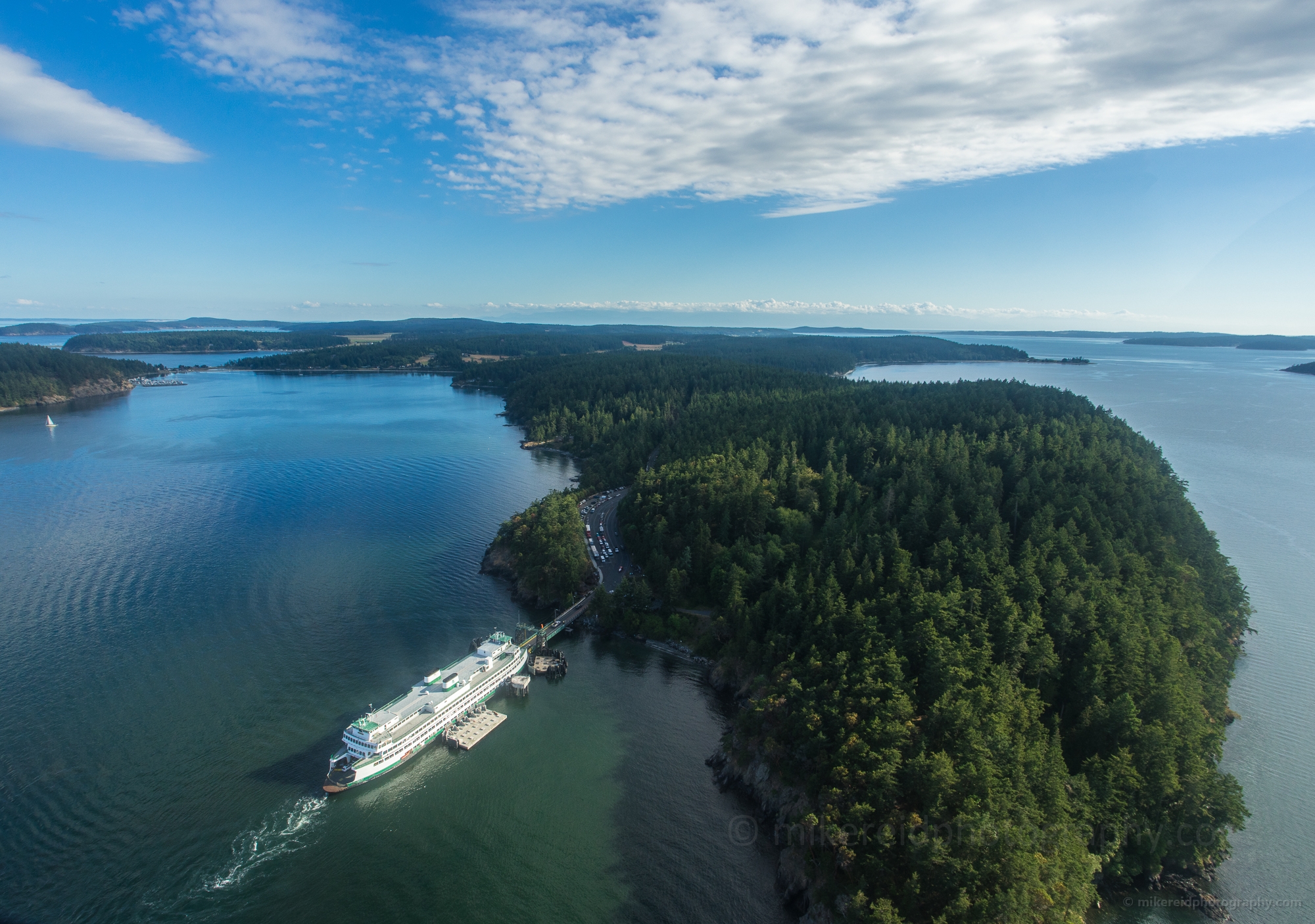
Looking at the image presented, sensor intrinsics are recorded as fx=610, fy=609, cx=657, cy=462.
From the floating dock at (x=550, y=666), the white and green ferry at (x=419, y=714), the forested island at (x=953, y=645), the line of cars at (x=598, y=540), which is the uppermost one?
the forested island at (x=953, y=645)

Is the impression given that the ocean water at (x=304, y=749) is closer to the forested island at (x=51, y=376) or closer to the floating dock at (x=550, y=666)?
the floating dock at (x=550, y=666)

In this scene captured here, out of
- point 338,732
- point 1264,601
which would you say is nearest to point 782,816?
point 338,732

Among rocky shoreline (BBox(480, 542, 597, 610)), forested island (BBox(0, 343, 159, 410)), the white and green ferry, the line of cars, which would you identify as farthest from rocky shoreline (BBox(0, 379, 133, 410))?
the white and green ferry

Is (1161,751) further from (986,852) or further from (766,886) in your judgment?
(766,886)

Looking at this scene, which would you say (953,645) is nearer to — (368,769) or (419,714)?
(419,714)

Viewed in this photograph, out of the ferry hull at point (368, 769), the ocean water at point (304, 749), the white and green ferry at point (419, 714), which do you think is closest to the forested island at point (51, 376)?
the ocean water at point (304, 749)

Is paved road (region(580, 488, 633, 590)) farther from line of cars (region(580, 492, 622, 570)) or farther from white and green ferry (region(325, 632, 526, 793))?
white and green ferry (region(325, 632, 526, 793))
